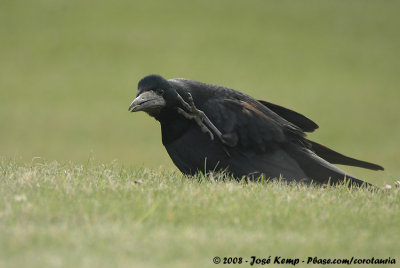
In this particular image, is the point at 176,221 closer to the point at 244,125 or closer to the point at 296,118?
the point at 244,125

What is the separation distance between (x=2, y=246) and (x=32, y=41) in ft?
67.1

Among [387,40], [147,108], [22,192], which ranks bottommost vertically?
[22,192]

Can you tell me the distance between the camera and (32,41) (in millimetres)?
22312

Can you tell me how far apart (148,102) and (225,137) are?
0.76 metres

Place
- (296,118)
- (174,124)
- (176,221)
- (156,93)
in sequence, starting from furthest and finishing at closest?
1. (296,118)
2. (174,124)
3. (156,93)
4. (176,221)

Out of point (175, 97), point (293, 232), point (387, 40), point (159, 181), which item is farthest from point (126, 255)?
point (387, 40)

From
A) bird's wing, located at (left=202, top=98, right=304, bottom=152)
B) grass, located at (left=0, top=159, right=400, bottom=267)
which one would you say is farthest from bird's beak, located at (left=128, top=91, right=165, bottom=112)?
grass, located at (left=0, top=159, right=400, bottom=267)

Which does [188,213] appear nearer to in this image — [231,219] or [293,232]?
[231,219]

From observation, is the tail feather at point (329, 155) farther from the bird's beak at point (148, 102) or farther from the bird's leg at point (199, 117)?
the bird's beak at point (148, 102)

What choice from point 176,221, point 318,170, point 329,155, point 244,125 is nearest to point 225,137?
point 244,125

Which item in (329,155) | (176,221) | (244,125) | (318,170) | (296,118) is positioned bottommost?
(176,221)

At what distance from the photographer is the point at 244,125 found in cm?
525

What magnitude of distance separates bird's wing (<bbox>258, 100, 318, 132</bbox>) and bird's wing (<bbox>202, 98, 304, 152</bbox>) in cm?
49

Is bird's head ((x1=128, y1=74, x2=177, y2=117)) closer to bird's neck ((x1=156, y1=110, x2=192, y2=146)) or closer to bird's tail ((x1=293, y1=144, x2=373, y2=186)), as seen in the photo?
bird's neck ((x1=156, y1=110, x2=192, y2=146))
